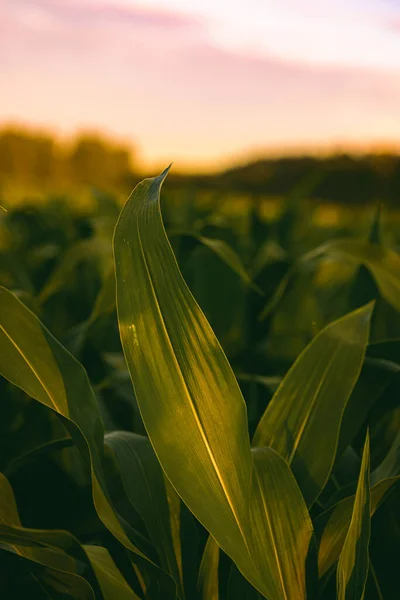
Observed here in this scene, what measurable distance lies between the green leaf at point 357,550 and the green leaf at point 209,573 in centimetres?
8

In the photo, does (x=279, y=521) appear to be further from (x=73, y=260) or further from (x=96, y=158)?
(x=96, y=158)

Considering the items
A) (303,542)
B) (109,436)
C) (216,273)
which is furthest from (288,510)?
(216,273)

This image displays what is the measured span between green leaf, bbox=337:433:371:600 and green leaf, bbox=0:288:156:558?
0.47ft

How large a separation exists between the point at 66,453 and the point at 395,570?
0.32m

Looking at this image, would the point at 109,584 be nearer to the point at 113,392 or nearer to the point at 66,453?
the point at 66,453

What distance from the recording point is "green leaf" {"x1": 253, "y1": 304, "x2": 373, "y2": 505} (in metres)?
0.50

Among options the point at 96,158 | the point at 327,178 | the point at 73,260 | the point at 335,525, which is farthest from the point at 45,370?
the point at 96,158

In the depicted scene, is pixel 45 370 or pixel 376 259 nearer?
pixel 45 370

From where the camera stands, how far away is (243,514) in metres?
0.42

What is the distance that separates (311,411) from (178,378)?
0.45 feet

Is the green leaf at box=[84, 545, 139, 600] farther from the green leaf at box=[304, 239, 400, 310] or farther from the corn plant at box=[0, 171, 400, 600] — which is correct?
the green leaf at box=[304, 239, 400, 310]

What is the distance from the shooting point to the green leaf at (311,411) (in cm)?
50

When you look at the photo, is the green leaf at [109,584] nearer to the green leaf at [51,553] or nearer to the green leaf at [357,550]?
the green leaf at [51,553]

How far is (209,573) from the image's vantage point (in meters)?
0.47
